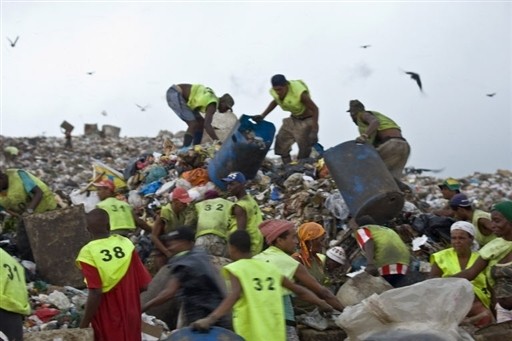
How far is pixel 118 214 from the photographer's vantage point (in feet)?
30.0

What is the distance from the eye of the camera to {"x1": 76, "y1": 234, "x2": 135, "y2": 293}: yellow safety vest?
21.8 ft

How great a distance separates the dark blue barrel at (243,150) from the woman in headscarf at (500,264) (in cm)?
397

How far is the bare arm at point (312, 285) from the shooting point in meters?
6.60

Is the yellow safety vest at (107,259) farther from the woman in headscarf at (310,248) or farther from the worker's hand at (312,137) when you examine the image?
the worker's hand at (312,137)

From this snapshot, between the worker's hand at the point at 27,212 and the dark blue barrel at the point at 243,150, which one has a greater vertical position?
the dark blue barrel at the point at 243,150

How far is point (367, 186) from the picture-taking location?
9.90m

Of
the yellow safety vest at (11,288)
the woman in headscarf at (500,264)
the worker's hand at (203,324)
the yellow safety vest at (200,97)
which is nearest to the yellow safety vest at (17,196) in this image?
the yellow safety vest at (200,97)

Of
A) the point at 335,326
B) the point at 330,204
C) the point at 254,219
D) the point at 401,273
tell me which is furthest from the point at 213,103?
the point at 335,326

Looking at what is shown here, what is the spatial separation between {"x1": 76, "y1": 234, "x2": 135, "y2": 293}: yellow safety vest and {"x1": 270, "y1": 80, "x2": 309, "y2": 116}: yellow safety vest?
5.40 m

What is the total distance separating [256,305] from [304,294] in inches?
25.4

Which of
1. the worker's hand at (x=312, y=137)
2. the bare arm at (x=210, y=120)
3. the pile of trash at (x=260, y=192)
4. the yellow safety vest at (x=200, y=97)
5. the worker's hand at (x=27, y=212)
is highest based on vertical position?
the yellow safety vest at (x=200, y=97)

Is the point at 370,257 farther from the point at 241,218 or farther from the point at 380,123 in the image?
the point at 380,123

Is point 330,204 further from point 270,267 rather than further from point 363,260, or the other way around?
point 270,267

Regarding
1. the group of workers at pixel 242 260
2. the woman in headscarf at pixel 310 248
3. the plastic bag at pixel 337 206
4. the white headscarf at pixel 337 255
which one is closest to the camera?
the group of workers at pixel 242 260
